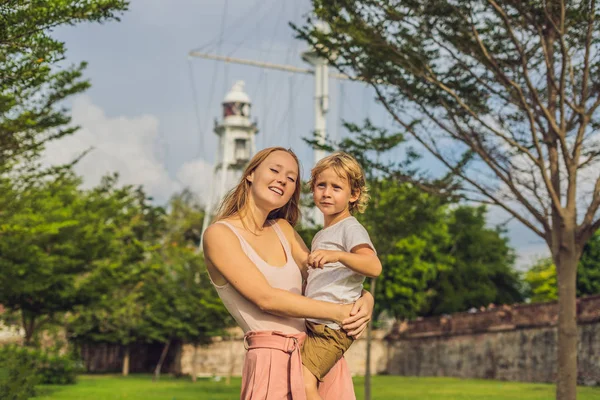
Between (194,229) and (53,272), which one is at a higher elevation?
(194,229)

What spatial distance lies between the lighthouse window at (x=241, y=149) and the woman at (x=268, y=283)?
6540cm

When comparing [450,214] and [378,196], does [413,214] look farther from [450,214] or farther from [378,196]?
[450,214]

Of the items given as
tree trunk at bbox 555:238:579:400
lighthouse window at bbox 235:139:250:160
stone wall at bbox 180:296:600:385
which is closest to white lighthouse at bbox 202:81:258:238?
lighthouse window at bbox 235:139:250:160

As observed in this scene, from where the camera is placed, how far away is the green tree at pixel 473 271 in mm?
49562

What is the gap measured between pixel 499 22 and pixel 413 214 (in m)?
10.4

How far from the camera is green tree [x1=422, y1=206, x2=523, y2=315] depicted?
49.6 metres

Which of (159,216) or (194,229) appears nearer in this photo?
(159,216)

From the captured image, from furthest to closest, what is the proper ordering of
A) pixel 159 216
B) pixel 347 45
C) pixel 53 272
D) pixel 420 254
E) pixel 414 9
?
pixel 159 216
pixel 420 254
pixel 53 272
pixel 347 45
pixel 414 9

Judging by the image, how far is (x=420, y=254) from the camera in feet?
155

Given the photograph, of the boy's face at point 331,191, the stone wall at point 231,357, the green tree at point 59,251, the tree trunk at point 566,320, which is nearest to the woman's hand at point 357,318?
the boy's face at point 331,191

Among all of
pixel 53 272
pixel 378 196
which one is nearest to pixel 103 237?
pixel 53 272

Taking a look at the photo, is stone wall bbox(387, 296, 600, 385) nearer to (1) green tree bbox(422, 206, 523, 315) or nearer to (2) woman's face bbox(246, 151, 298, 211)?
(1) green tree bbox(422, 206, 523, 315)

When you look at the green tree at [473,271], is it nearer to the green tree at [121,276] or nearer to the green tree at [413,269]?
the green tree at [413,269]

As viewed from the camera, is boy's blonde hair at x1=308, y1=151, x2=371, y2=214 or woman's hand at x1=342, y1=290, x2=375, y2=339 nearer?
woman's hand at x1=342, y1=290, x2=375, y2=339
